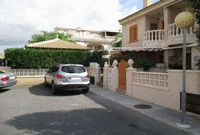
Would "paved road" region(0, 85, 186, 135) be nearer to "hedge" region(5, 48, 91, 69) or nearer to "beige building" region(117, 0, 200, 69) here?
"beige building" region(117, 0, 200, 69)

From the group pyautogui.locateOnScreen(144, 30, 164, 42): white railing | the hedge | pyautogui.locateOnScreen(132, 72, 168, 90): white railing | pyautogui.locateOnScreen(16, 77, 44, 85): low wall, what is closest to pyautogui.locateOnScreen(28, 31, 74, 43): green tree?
the hedge

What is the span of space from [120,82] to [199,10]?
575 centimetres

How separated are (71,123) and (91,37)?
34.8 meters

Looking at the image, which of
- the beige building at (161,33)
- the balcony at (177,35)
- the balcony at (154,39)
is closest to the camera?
the balcony at (177,35)

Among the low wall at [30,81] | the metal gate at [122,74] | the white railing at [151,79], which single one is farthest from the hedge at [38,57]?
the white railing at [151,79]

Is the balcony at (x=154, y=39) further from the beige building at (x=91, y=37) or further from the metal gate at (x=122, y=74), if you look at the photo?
the beige building at (x=91, y=37)

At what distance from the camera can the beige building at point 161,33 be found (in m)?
11.7

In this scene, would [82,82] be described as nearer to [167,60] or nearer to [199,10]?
[199,10]

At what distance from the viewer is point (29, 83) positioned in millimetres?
13656

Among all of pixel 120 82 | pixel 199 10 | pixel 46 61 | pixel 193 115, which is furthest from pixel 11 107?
pixel 46 61

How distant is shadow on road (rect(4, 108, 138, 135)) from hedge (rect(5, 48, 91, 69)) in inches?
387

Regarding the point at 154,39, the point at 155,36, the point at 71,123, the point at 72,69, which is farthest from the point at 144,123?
the point at 154,39

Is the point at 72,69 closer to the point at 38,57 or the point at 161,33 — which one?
the point at 38,57

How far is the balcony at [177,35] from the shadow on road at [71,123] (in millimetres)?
8520
